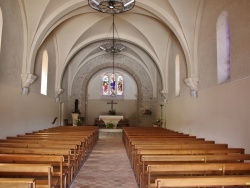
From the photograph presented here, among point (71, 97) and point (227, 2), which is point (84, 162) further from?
point (71, 97)

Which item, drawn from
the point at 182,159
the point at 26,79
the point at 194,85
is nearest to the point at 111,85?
the point at 26,79

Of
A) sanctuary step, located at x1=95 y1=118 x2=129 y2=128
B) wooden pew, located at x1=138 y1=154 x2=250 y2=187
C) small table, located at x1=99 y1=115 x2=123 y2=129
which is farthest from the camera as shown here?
sanctuary step, located at x1=95 y1=118 x2=129 y2=128

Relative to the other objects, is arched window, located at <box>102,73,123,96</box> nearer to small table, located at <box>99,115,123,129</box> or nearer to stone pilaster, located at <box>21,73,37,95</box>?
small table, located at <box>99,115,123,129</box>

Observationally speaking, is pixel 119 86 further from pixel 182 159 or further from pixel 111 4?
pixel 182 159

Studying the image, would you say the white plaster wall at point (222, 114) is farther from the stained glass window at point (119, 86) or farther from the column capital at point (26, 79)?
the stained glass window at point (119, 86)

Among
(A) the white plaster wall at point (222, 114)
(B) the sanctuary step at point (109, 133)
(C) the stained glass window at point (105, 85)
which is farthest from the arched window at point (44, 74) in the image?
(C) the stained glass window at point (105, 85)

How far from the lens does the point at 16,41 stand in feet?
30.5

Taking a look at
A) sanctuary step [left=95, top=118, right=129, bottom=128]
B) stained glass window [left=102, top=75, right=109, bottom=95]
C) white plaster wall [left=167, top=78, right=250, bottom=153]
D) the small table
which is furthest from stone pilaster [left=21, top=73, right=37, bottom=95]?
stained glass window [left=102, top=75, right=109, bottom=95]

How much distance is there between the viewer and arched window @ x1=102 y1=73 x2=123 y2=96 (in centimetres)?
2358

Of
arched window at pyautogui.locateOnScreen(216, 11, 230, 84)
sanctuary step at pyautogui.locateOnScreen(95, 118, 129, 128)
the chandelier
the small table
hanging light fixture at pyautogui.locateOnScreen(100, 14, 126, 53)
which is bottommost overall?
sanctuary step at pyautogui.locateOnScreen(95, 118, 129, 128)

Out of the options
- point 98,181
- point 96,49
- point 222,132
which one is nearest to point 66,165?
point 98,181

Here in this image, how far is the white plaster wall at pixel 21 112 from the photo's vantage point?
8.39 metres

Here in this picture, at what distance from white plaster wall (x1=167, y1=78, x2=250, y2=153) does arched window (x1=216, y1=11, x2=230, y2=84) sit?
0.46 meters

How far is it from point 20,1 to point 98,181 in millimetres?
7350
